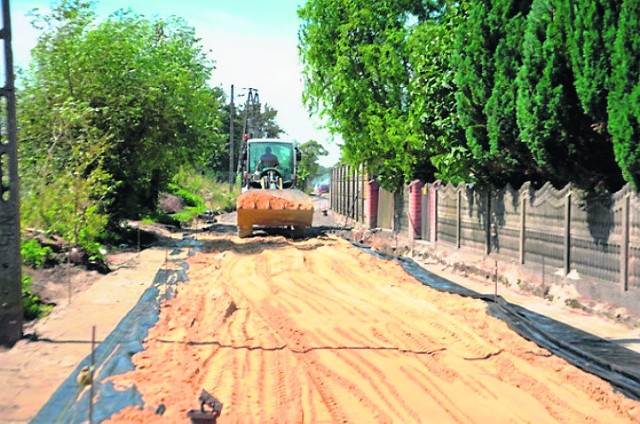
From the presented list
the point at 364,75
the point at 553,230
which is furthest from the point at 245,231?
the point at 553,230

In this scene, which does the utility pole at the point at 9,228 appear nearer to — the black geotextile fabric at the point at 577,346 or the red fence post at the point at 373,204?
the black geotextile fabric at the point at 577,346

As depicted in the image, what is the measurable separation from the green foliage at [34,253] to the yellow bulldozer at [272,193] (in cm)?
914

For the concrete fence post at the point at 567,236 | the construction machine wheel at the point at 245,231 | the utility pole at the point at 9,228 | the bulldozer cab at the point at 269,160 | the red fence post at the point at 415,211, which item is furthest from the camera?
the bulldozer cab at the point at 269,160

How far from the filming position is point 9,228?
27.7 ft

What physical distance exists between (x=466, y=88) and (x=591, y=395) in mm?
10138

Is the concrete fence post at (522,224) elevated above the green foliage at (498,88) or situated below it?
below

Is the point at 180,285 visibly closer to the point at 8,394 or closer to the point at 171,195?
the point at 8,394

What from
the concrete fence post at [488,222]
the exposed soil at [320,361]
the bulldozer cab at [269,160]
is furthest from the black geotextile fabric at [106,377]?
the bulldozer cab at [269,160]

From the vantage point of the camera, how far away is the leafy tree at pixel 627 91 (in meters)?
9.66

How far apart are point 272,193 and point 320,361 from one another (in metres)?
15.1

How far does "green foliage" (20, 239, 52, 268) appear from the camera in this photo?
41.9 feet

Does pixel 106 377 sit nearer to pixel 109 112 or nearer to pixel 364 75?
pixel 109 112

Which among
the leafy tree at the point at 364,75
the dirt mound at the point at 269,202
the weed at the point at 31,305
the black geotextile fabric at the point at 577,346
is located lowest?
the black geotextile fabric at the point at 577,346

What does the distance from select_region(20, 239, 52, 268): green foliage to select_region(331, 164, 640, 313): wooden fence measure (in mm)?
9298
